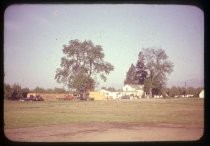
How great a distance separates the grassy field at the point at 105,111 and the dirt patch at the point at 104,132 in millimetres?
79

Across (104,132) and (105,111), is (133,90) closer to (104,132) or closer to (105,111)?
(105,111)

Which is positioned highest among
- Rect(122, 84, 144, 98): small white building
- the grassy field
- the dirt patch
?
Rect(122, 84, 144, 98): small white building

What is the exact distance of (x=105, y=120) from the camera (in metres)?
4.58

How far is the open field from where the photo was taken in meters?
4.13

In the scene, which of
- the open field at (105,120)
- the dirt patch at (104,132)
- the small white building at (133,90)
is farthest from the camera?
the small white building at (133,90)

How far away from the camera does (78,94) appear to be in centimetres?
465

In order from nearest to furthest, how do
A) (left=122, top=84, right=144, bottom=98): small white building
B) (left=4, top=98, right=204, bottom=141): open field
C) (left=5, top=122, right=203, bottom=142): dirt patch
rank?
1. (left=5, top=122, right=203, bottom=142): dirt patch
2. (left=4, top=98, right=204, bottom=141): open field
3. (left=122, top=84, right=144, bottom=98): small white building

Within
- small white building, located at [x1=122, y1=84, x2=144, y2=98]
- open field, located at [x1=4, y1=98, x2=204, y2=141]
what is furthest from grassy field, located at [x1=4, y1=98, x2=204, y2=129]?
small white building, located at [x1=122, y1=84, x2=144, y2=98]

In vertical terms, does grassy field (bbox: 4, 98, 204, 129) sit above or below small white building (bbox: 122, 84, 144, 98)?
below

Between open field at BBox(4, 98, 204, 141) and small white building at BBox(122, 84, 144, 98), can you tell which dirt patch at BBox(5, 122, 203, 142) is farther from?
small white building at BBox(122, 84, 144, 98)

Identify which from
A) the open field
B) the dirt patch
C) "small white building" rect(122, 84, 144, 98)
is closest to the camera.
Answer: the dirt patch

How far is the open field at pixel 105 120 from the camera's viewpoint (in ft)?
13.6

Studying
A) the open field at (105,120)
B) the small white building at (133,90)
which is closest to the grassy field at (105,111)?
the open field at (105,120)

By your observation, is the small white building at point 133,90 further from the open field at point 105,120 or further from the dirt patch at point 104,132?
the dirt patch at point 104,132
